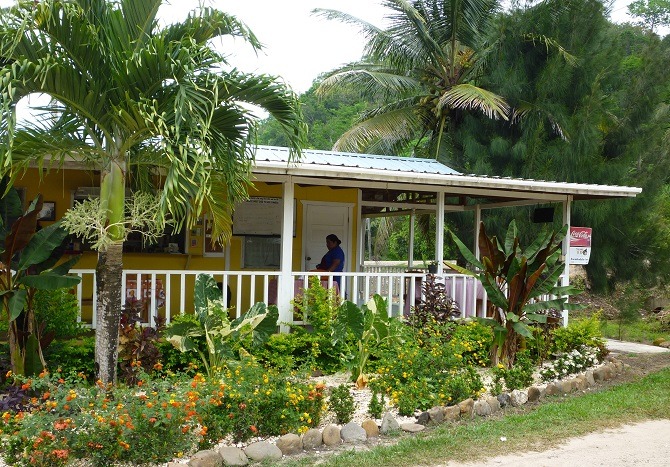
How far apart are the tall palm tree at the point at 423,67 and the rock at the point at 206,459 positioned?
1456 cm

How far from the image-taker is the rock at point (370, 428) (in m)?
6.87

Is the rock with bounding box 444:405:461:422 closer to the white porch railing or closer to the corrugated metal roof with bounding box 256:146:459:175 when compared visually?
the white porch railing

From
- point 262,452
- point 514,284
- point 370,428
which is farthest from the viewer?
point 514,284

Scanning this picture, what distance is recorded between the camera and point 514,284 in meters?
9.87

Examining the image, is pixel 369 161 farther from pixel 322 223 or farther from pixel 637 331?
pixel 637 331

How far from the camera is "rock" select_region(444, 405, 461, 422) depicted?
7.52 m

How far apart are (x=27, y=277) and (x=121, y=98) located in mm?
1985

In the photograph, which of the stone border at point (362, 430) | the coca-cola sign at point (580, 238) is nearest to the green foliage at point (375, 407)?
the stone border at point (362, 430)

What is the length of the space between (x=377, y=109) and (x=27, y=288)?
15417 mm

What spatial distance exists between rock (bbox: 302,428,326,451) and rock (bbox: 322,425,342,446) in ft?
0.15

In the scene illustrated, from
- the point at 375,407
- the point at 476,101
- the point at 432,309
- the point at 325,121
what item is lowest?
the point at 375,407

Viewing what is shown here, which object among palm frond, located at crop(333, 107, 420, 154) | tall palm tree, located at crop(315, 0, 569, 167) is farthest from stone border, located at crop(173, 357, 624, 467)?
palm frond, located at crop(333, 107, 420, 154)

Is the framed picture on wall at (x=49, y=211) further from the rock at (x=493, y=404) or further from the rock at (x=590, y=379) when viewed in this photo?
the rock at (x=590, y=379)

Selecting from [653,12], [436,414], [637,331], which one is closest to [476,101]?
[637,331]
